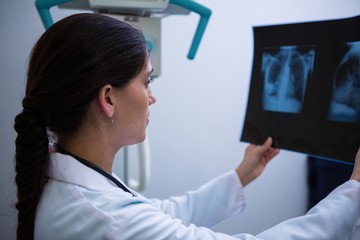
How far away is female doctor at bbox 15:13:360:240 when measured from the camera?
2.16 ft

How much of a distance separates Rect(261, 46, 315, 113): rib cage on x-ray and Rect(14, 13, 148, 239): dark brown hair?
1.56 ft

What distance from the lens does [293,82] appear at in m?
1.04

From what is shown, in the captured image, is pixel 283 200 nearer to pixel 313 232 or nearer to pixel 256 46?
pixel 256 46

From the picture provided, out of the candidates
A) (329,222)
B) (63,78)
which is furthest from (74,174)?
(329,222)

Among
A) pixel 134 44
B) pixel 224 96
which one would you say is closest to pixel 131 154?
pixel 224 96

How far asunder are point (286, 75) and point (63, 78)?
65cm

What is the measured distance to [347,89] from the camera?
2.92ft

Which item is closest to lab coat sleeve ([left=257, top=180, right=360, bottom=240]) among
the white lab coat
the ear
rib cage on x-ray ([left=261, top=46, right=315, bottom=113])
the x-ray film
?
the white lab coat

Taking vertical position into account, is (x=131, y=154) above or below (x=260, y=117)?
below

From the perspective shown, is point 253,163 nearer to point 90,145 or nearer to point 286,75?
point 286,75

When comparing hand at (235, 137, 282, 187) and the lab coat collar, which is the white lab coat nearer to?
the lab coat collar

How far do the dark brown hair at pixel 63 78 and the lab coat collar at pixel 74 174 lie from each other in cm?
3

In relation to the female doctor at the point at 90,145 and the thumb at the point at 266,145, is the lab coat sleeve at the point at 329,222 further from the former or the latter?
the thumb at the point at 266,145

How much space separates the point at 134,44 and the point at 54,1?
1.13ft
